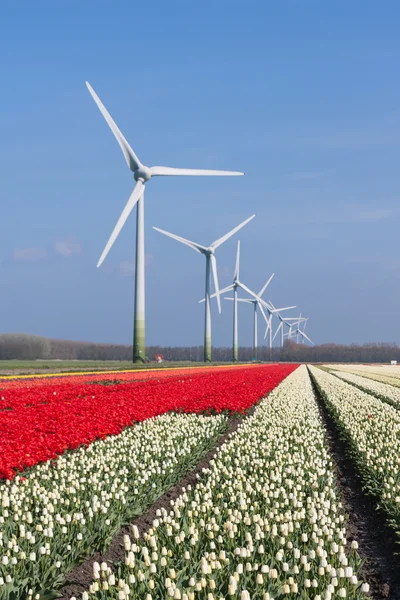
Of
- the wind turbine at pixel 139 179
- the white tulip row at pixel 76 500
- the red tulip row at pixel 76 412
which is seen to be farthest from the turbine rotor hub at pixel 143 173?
the white tulip row at pixel 76 500

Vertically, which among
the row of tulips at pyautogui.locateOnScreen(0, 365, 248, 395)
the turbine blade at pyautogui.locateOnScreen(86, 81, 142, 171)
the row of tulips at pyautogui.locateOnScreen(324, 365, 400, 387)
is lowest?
the row of tulips at pyautogui.locateOnScreen(324, 365, 400, 387)

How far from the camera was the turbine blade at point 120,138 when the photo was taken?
56344 millimetres

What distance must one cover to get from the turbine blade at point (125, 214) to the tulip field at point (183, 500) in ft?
90.8

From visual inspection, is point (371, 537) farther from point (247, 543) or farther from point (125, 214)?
point (125, 214)

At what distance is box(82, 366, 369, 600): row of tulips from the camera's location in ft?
19.8

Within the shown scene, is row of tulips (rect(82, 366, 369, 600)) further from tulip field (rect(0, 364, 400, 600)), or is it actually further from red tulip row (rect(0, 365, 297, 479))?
red tulip row (rect(0, 365, 297, 479))

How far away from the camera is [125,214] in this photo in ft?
176

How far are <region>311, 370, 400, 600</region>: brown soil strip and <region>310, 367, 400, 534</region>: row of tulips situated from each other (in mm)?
250

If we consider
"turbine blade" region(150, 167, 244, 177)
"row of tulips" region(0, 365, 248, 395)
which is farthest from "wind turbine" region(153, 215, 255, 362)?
"row of tulips" region(0, 365, 248, 395)

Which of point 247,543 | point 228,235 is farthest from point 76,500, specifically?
point 228,235

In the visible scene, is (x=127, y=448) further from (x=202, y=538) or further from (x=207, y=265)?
(x=207, y=265)

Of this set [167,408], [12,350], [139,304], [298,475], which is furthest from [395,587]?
[12,350]

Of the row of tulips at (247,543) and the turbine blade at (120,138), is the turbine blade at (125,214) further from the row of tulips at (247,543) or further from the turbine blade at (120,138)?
the row of tulips at (247,543)

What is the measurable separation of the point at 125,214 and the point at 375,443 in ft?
135
